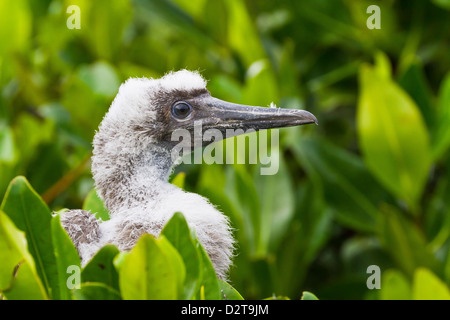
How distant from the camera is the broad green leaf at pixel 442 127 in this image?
275 centimetres

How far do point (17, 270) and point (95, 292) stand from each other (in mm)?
165

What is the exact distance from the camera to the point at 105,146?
6.52ft

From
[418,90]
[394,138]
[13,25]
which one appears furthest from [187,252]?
→ [13,25]

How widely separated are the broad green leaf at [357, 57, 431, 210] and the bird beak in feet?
2.68

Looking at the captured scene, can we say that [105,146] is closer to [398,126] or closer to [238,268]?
[238,268]

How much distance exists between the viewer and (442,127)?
9.16 ft

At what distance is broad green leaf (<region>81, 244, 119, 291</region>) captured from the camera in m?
1.35

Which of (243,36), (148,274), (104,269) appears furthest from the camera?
(243,36)

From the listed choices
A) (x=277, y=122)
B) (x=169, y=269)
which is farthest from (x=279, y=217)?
(x=169, y=269)

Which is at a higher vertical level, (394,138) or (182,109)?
(394,138)

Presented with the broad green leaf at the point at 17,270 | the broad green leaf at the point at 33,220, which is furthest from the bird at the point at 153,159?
the broad green leaf at the point at 17,270

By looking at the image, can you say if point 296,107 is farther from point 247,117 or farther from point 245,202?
point 247,117

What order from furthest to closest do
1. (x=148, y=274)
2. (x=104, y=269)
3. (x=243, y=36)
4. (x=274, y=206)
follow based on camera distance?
(x=243, y=36) < (x=274, y=206) < (x=104, y=269) < (x=148, y=274)

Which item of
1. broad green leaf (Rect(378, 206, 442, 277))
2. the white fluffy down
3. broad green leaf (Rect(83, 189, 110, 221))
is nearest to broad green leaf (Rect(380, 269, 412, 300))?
broad green leaf (Rect(378, 206, 442, 277))
